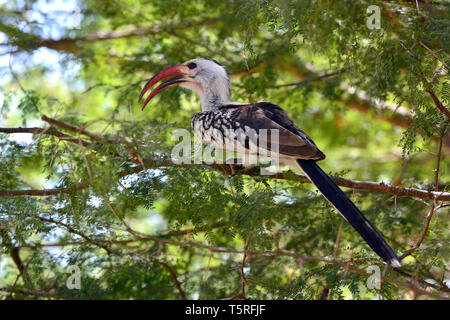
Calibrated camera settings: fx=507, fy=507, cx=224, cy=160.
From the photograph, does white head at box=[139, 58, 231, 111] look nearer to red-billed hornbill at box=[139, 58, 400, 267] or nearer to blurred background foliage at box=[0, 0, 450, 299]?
red-billed hornbill at box=[139, 58, 400, 267]

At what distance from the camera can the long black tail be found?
2883 millimetres

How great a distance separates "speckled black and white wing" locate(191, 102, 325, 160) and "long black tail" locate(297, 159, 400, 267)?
127 mm

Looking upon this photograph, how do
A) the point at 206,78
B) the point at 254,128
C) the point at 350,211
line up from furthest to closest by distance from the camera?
1. the point at 206,78
2. the point at 254,128
3. the point at 350,211

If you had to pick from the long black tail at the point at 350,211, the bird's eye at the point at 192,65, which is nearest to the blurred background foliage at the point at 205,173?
the long black tail at the point at 350,211

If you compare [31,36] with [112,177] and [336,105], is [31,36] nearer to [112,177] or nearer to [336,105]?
[112,177]

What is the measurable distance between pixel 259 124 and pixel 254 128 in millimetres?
46

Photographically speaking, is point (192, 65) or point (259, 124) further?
point (192, 65)

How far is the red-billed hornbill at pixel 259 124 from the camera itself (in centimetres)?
301

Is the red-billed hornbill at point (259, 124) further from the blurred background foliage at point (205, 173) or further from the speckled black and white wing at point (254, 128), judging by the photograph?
the blurred background foliage at point (205, 173)

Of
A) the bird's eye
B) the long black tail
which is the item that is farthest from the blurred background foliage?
the bird's eye

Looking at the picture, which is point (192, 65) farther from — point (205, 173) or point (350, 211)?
point (350, 211)

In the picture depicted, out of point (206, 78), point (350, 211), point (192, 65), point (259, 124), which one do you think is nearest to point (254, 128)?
point (259, 124)

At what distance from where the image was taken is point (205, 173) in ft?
10.6
